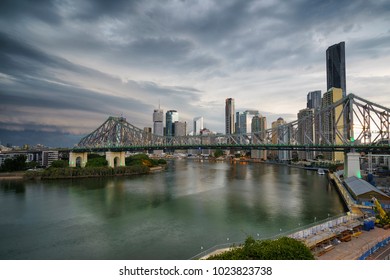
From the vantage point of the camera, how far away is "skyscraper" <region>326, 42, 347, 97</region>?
99.6 m

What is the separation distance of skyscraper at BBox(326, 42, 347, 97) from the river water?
326 ft

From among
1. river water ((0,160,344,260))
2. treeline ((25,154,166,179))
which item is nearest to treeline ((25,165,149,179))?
treeline ((25,154,166,179))

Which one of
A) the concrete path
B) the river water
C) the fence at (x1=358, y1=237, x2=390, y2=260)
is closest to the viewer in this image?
the fence at (x1=358, y1=237, x2=390, y2=260)

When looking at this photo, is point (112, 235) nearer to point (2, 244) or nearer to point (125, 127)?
point (2, 244)

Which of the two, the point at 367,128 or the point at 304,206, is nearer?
the point at 304,206

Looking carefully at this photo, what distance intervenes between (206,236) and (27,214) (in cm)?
1019

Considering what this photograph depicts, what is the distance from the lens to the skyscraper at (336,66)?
99562mm

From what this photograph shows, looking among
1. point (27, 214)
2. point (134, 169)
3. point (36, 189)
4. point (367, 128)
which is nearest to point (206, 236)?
point (27, 214)

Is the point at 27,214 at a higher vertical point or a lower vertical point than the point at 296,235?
lower

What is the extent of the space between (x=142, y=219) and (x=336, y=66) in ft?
380

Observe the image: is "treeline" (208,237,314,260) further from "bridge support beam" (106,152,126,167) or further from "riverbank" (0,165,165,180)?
"bridge support beam" (106,152,126,167)

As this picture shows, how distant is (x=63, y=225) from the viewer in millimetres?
10969

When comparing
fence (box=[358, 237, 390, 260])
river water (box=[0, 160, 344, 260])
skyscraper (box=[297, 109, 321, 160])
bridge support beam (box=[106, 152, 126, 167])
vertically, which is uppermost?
skyscraper (box=[297, 109, 321, 160])

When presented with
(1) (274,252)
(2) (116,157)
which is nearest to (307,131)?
(2) (116,157)
